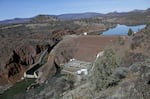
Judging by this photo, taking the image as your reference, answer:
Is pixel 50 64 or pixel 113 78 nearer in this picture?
pixel 113 78

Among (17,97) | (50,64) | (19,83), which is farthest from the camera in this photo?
(50,64)

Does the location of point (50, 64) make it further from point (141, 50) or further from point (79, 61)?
point (141, 50)

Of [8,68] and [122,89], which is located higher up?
[122,89]

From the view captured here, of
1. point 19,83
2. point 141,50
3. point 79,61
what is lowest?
point 19,83

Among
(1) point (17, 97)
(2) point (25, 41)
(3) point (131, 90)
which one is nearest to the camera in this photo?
(3) point (131, 90)

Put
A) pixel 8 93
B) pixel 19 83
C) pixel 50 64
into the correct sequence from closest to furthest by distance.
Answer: pixel 8 93 < pixel 19 83 < pixel 50 64

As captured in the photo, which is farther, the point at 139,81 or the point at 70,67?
the point at 70,67

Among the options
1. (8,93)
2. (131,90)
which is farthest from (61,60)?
(131,90)

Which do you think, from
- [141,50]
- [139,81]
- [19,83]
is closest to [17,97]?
[19,83]

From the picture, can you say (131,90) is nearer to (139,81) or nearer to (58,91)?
(139,81)
